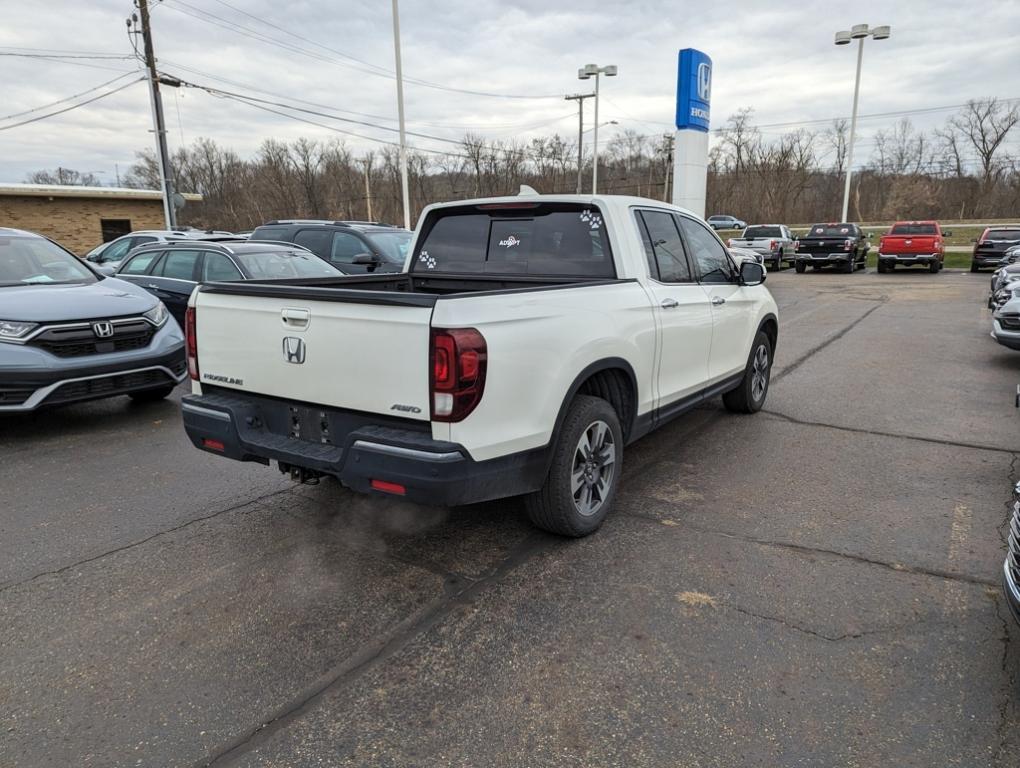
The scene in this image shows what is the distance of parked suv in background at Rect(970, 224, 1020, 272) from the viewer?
2314cm

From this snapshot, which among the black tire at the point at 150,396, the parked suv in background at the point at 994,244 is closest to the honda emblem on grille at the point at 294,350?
the black tire at the point at 150,396

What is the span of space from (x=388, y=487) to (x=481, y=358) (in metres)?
0.73

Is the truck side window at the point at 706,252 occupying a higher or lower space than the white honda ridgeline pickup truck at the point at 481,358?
higher

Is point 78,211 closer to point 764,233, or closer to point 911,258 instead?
point 764,233

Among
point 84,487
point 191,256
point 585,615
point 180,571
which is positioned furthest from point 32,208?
point 585,615

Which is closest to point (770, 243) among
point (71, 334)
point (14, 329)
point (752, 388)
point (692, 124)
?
point (692, 124)

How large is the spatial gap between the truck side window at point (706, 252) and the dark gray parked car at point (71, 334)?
15.7ft

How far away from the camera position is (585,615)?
3.14 meters

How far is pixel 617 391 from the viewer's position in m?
4.13

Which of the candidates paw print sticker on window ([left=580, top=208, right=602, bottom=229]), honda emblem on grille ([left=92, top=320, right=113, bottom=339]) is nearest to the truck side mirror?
paw print sticker on window ([left=580, top=208, right=602, bottom=229])

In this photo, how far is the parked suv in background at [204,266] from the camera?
8.54 meters

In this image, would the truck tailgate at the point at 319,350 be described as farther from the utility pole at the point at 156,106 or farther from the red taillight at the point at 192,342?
the utility pole at the point at 156,106

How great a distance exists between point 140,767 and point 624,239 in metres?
3.60

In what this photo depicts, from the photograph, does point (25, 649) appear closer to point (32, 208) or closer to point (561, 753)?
point (561, 753)
